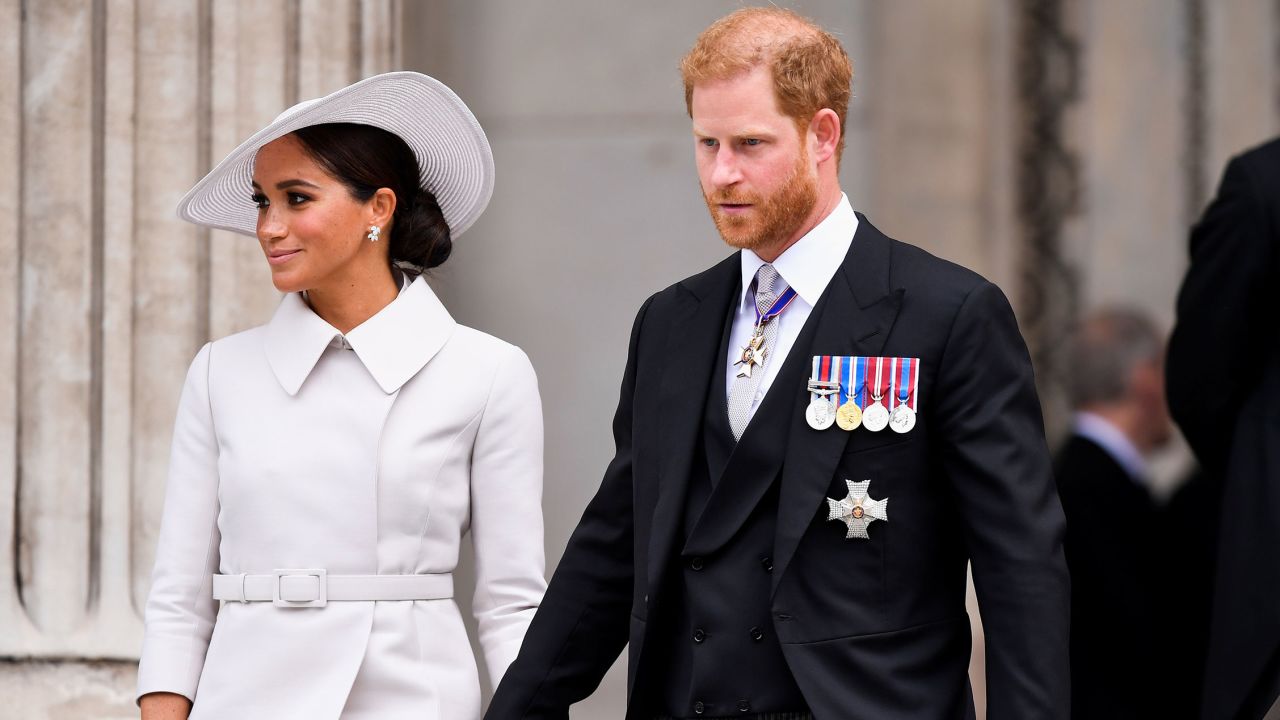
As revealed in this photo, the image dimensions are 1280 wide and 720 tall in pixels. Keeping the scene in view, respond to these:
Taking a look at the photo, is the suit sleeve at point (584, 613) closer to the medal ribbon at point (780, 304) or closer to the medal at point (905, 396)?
the medal ribbon at point (780, 304)

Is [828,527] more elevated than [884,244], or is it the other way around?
[884,244]

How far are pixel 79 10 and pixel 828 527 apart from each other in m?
2.97

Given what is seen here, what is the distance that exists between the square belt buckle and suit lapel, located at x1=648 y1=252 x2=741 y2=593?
2.50 ft

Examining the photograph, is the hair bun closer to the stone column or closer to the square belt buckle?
the square belt buckle

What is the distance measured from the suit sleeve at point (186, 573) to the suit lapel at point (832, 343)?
1.23 metres

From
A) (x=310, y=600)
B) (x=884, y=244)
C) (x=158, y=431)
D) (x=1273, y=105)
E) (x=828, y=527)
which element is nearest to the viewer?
(x=828, y=527)

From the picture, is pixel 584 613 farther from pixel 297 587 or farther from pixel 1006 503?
pixel 1006 503

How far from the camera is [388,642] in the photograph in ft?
11.1

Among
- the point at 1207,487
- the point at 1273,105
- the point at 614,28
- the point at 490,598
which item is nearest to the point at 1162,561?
the point at 1207,487

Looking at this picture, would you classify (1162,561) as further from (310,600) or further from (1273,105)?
(310,600)

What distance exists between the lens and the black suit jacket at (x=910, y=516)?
2674 mm

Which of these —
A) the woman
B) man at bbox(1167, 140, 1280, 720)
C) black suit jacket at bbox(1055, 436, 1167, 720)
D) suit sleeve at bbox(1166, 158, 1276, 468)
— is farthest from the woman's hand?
black suit jacket at bbox(1055, 436, 1167, 720)

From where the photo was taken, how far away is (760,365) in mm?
2910

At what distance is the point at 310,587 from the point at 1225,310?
2383 millimetres
